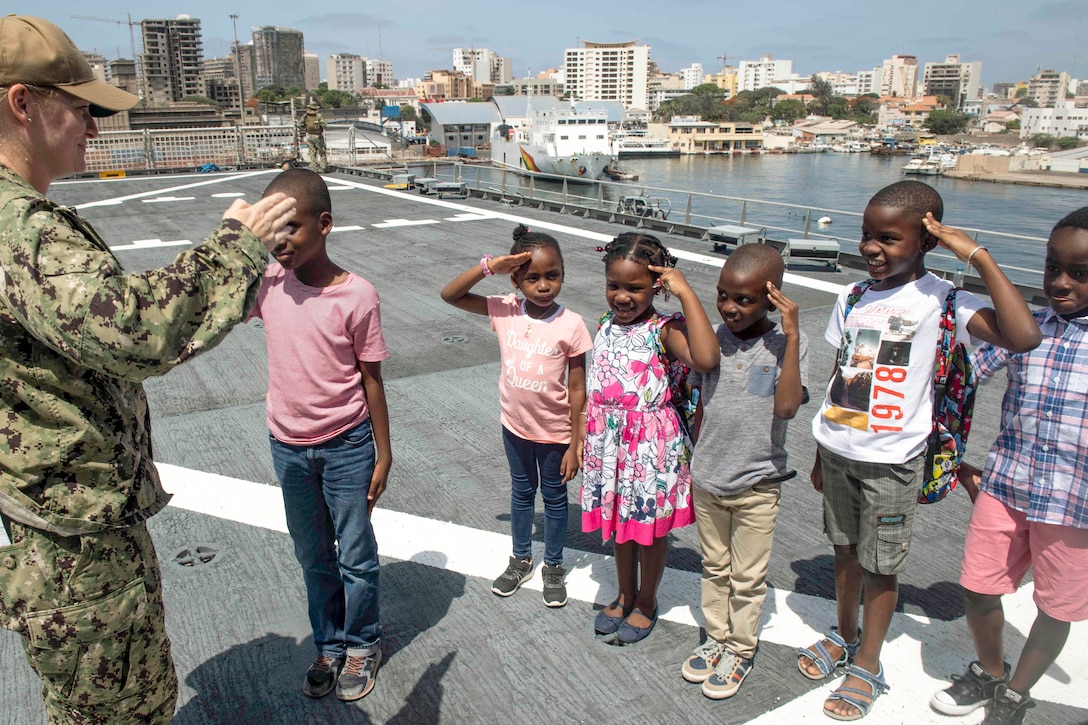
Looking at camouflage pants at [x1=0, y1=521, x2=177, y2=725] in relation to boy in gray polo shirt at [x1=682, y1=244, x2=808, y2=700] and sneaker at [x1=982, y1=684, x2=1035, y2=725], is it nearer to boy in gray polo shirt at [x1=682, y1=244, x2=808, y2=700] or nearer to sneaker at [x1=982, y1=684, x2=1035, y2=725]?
boy in gray polo shirt at [x1=682, y1=244, x2=808, y2=700]

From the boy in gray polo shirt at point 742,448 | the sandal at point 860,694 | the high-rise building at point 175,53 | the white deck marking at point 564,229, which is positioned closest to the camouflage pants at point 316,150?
the white deck marking at point 564,229

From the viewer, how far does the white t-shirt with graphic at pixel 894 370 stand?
2.37m

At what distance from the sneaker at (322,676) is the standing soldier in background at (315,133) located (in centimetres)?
1771

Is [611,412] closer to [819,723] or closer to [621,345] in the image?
[621,345]

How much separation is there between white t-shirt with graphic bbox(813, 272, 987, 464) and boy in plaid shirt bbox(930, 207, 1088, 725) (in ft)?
0.77

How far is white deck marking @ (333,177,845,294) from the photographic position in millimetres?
9159

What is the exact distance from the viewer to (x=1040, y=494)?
2268 millimetres

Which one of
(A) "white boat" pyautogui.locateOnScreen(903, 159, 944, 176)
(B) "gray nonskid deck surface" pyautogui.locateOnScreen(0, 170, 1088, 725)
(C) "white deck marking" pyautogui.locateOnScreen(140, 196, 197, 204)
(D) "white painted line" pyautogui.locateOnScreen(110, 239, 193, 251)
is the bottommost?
(B) "gray nonskid deck surface" pyautogui.locateOnScreen(0, 170, 1088, 725)

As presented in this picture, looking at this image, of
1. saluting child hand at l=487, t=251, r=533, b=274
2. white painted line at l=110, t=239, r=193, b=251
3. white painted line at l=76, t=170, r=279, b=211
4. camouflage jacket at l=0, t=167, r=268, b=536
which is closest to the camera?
camouflage jacket at l=0, t=167, r=268, b=536

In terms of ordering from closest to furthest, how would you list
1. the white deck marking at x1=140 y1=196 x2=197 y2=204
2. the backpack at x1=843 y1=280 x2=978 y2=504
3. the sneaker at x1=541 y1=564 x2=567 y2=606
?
1. the backpack at x1=843 y1=280 x2=978 y2=504
2. the sneaker at x1=541 y1=564 x2=567 y2=606
3. the white deck marking at x1=140 y1=196 x2=197 y2=204

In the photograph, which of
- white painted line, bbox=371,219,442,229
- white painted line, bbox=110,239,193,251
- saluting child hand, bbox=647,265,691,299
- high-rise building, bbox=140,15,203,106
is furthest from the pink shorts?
high-rise building, bbox=140,15,203,106

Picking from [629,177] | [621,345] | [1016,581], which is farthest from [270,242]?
[629,177]

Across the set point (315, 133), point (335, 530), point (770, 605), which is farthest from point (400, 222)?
point (770, 605)

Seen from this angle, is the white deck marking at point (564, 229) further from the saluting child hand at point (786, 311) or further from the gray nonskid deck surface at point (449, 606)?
the saluting child hand at point (786, 311)
